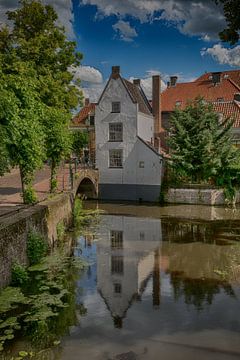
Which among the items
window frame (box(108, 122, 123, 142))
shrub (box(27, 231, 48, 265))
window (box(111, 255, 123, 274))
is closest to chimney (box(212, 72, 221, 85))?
window frame (box(108, 122, 123, 142))

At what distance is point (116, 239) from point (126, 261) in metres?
3.68

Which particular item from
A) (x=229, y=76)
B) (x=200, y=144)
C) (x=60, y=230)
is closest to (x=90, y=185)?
(x=200, y=144)

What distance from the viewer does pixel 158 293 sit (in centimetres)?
1173

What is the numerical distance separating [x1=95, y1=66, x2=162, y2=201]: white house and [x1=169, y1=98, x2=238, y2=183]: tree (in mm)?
2392

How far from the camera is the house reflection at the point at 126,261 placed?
1153 cm

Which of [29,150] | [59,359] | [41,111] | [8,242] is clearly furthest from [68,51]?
[59,359]

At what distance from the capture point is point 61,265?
556 inches

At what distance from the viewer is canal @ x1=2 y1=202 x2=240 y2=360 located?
8.39 metres

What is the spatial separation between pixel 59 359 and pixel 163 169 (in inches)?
940

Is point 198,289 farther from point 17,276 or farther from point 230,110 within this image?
point 230,110

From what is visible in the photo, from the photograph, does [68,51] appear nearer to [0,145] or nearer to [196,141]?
[196,141]

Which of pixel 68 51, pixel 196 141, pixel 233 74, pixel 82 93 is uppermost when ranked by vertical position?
pixel 233 74

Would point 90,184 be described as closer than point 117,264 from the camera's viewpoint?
No

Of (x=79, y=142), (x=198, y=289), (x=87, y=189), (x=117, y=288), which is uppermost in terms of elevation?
(x=79, y=142)
